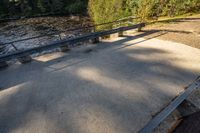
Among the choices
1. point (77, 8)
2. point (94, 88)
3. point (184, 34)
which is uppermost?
point (94, 88)

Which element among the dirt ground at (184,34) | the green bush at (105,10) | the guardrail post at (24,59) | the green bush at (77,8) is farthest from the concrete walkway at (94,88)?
the green bush at (77,8)

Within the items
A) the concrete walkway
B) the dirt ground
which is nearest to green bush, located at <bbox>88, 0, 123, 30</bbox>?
the dirt ground

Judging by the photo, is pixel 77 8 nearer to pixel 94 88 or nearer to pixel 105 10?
pixel 105 10

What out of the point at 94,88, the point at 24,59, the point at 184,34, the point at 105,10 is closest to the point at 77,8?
the point at 105,10

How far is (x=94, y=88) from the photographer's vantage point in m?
4.61

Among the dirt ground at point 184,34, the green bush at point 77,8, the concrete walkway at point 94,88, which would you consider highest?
the concrete walkway at point 94,88

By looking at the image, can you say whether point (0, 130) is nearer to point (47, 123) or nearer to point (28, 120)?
point (28, 120)

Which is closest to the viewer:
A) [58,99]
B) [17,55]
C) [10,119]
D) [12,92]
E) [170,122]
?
[170,122]

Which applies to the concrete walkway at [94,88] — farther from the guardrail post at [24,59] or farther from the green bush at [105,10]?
the green bush at [105,10]

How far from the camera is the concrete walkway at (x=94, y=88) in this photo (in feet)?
11.7

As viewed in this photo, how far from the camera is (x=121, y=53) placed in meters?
6.85

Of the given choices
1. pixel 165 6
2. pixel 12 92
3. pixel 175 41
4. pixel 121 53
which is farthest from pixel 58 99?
pixel 165 6

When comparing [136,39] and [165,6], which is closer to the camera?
[136,39]

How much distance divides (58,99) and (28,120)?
83 cm
